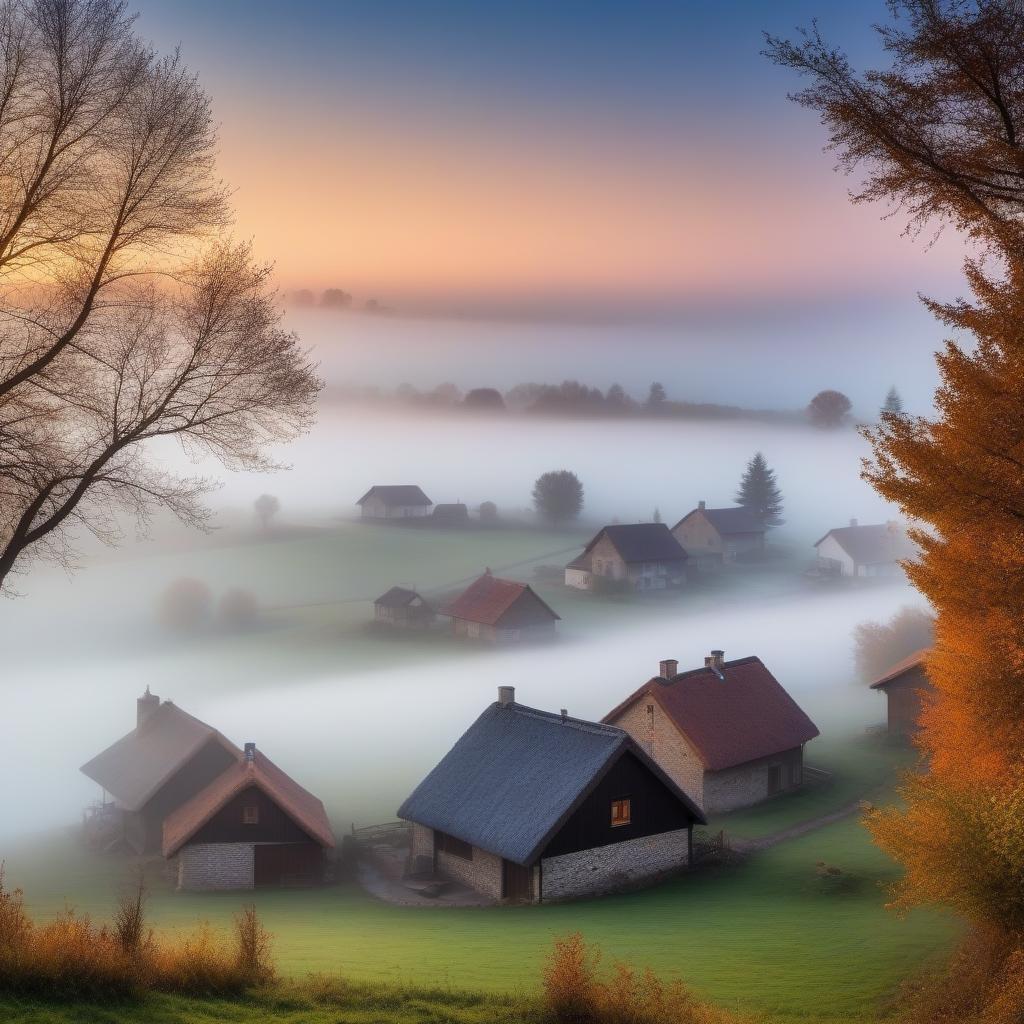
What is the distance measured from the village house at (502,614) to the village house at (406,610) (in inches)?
60.6

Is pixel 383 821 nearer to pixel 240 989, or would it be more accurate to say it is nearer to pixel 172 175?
pixel 240 989

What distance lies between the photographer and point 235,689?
2413 inches

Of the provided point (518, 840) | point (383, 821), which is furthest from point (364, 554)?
point (518, 840)

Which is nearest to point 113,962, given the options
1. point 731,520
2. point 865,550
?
point 865,550

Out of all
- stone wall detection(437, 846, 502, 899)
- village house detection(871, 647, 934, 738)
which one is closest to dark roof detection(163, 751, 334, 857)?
stone wall detection(437, 846, 502, 899)

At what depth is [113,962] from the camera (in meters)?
13.2

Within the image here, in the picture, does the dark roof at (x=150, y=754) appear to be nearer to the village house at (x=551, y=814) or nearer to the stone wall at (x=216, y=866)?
the stone wall at (x=216, y=866)

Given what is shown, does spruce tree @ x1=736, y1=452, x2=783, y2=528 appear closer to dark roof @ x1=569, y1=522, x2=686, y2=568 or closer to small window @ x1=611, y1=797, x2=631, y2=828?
dark roof @ x1=569, y1=522, x2=686, y2=568

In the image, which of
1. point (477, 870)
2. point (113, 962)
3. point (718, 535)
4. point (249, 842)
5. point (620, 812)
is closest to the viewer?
point (113, 962)

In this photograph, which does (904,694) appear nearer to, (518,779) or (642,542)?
(518,779)

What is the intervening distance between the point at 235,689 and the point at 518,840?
36.6 meters

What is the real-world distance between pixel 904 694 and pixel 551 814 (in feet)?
73.2

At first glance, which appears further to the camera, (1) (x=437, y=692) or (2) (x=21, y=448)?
(1) (x=437, y=692)

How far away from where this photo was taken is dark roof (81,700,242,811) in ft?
127
